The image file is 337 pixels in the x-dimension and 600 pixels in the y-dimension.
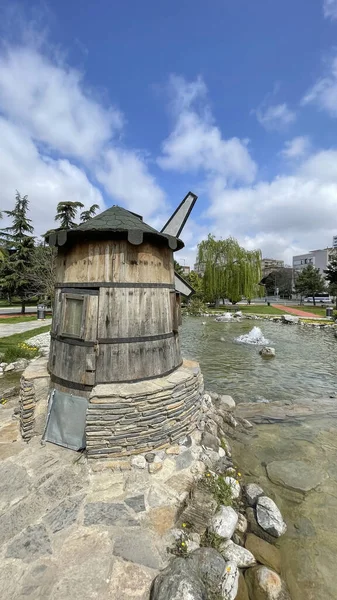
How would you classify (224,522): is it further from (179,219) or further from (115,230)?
(179,219)

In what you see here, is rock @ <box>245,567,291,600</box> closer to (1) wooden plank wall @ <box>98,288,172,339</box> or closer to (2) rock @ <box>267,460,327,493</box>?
(2) rock @ <box>267,460,327,493</box>

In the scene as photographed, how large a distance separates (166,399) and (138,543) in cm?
162

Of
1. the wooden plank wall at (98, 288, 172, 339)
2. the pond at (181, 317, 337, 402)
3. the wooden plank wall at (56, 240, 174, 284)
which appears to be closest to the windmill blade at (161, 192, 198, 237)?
the wooden plank wall at (56, 240, 174, 284)

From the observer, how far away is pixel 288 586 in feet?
8.40

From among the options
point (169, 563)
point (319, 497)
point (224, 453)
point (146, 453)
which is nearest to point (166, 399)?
point (146, 453)

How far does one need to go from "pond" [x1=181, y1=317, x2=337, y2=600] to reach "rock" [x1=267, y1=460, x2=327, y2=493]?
2.5 inches

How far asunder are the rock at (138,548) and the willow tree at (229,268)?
31.0 metres

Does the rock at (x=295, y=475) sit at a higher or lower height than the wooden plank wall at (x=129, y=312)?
lower

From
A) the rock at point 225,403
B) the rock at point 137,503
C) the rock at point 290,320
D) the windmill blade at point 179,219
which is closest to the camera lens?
the rock at point 137,503

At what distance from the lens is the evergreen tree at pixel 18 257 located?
82.5ft

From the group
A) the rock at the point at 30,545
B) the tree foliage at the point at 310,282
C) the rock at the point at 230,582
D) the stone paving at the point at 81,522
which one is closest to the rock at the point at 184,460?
the stone paving at the point at 81,522

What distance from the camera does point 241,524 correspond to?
3.14 meters

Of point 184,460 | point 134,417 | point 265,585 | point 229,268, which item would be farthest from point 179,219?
point 229,268

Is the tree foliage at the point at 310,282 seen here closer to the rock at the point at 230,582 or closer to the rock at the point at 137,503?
the rock at the point at 137,503
